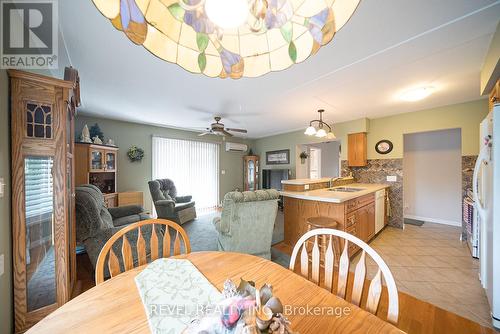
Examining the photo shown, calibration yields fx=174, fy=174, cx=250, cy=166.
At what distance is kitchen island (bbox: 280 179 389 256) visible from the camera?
7.40ft

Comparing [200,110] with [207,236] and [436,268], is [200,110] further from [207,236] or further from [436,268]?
[436,268]

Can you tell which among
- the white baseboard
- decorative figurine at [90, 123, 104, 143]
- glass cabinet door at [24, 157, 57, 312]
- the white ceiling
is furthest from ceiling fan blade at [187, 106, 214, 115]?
the white baseboard

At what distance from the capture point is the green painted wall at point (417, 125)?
2.91 meters

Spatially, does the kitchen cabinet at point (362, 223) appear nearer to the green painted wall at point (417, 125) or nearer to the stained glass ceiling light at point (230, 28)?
the green painted wall at point (417, 125)

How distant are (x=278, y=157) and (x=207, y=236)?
3.44 m

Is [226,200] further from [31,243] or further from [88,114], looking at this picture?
[88,114]

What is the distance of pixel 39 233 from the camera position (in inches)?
52.9

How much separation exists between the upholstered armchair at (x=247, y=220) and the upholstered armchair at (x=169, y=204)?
171 cm

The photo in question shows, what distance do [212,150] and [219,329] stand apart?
539 centimetres

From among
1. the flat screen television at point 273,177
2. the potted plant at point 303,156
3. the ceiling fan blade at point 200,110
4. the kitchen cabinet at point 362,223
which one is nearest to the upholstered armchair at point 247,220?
the kitchen cabinet at point 362,223

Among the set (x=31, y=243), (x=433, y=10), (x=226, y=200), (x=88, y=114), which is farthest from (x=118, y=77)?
(x=433, y=10)

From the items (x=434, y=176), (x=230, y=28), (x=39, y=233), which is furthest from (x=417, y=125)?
(x=39, y=233)

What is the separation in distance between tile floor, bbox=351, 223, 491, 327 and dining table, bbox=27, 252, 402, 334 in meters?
1.79

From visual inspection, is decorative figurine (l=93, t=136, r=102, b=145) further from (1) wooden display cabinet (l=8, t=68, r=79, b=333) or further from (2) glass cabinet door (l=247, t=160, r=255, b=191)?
(2) glass cabinet door (l=247, t=160, r=255, b=191)
